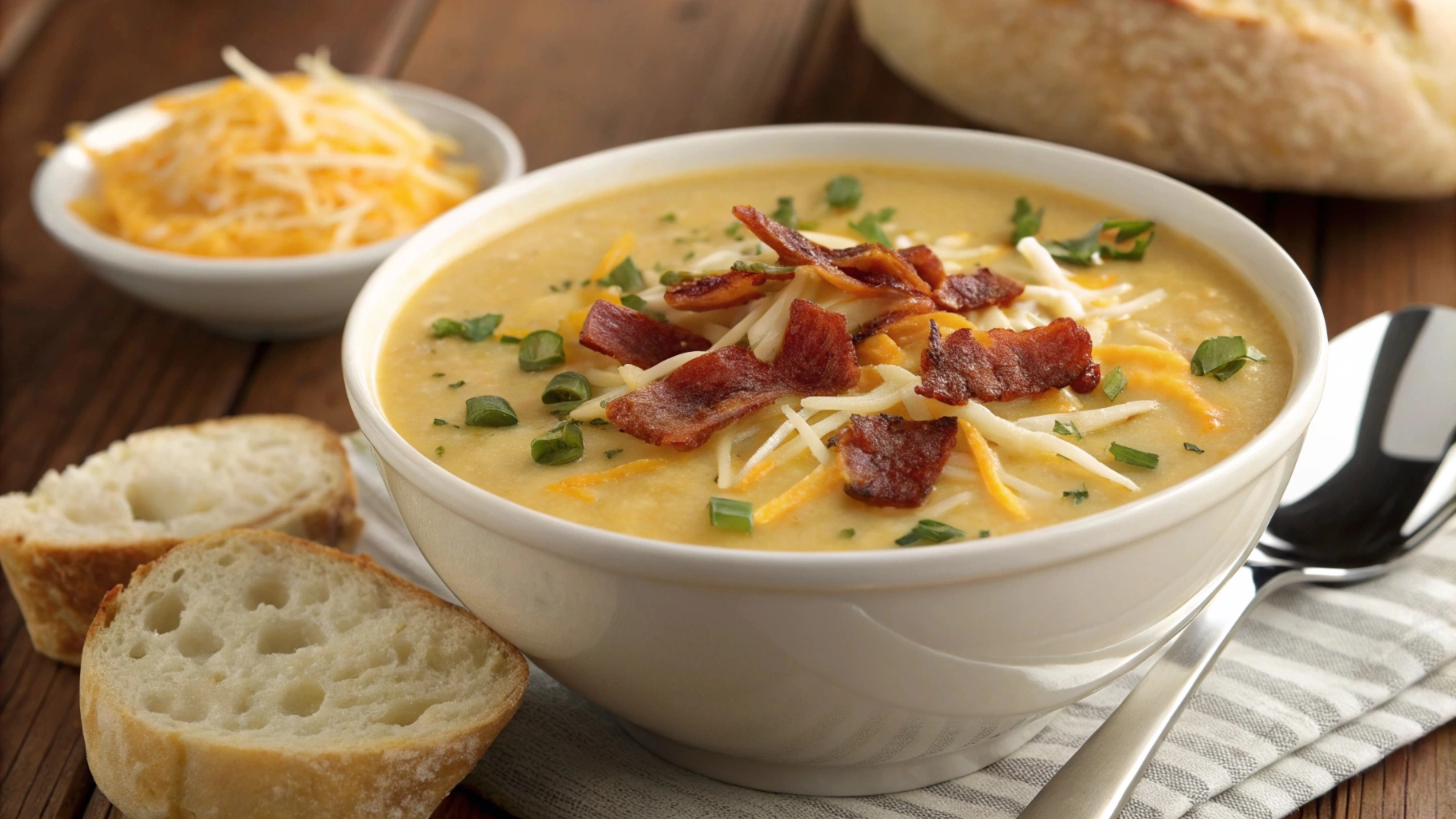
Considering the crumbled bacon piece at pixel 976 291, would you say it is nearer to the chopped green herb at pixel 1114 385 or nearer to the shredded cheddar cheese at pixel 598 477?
the chopped green herb at pixel 1114 385

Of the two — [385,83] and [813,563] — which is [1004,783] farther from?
[385,83]

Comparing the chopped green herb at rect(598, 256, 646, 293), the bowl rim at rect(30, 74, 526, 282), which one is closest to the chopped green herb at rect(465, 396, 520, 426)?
the chopped green herb at rect(598, 256, 646, 293)

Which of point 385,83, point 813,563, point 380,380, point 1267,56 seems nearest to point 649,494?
point 813,563

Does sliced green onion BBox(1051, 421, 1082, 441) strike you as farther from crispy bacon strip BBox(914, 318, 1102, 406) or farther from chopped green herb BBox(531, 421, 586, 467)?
chopped green herb BBox(531, 421, 586, 467)

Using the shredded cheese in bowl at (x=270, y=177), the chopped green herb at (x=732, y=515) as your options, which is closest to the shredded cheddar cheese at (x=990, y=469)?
the chopped green herb at (x=732, y=515)

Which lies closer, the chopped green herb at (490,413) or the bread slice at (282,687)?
the bread slice at (282,687)

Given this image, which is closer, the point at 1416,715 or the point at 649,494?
the point at 649,494

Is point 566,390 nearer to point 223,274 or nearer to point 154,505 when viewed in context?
A: point 154,505

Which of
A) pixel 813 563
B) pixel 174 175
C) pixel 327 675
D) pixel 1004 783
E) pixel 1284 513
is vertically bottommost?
pixel 174 175
